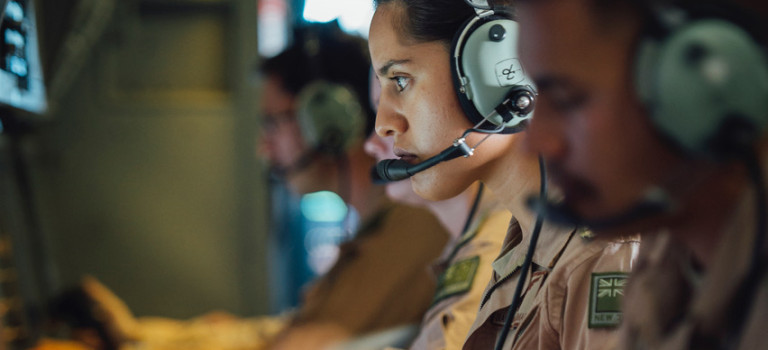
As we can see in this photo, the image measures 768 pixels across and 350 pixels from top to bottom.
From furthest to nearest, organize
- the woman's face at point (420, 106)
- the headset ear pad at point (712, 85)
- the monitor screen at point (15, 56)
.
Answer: the monitor screen at point (15, 56)
the woman's face at point (420, 106)
the headset ear pad at point (712, 85)

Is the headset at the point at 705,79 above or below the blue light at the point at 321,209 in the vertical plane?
above

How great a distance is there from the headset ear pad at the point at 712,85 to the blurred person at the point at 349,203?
1.42 m

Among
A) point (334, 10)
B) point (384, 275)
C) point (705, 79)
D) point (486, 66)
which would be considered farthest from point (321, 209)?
point (705, 79)

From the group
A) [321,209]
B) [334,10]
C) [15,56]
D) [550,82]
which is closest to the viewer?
[550,82]

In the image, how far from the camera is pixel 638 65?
0.52 metres

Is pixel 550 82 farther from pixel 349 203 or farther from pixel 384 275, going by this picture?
pixel 349 203

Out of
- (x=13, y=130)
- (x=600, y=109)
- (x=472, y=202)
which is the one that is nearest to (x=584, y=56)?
(x=600, y=109)

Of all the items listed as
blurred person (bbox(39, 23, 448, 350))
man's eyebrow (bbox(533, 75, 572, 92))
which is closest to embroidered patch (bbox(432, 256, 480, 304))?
blurred person (bbox(39, 23, 448, 350))

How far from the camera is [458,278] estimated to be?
1.20 m

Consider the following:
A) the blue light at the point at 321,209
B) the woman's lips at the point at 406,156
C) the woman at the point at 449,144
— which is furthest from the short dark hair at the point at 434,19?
the blue light at the point at 321,209

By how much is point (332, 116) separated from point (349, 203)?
355 millimetres

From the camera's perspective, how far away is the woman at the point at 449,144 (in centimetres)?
A: 90

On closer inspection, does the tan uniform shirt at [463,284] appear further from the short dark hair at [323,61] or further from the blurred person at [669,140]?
the short dark hair at [323,61]

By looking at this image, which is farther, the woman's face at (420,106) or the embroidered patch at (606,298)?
the woman's face at (420,106)
